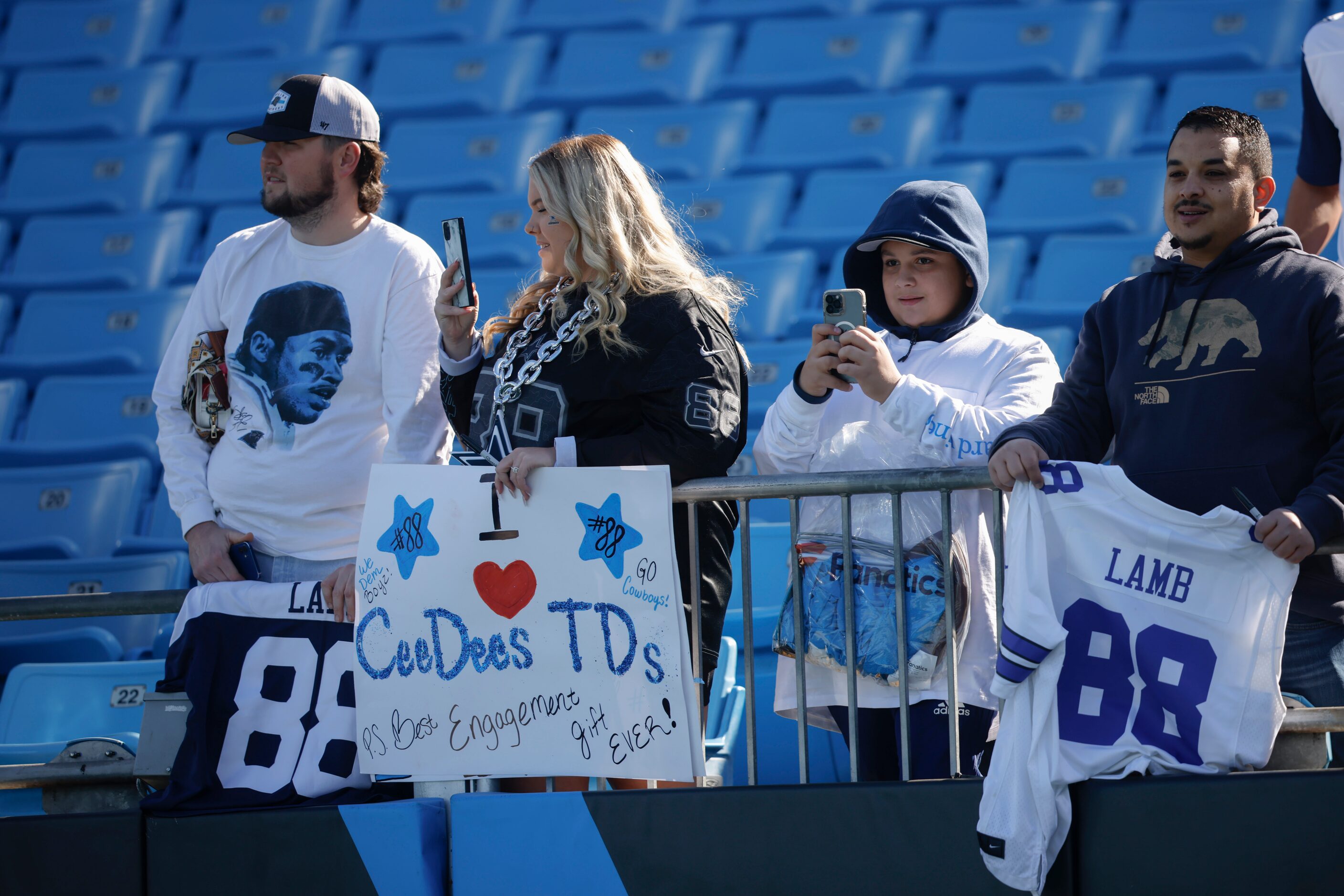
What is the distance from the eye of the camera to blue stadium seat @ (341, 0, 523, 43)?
316 inches

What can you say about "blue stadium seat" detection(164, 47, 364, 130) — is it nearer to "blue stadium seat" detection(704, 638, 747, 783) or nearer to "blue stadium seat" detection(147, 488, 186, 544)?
"blue stadium seat" detection(147, 488, 186, 544)

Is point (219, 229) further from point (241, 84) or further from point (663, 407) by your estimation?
point (663, 407)

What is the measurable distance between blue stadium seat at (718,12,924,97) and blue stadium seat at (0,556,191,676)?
4256 millimetres

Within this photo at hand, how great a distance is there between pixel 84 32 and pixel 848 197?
549cm

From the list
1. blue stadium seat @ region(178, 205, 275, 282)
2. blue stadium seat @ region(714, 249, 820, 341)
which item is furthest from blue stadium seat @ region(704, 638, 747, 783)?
blue stadium seat @ region(178, 205, 275, 282)

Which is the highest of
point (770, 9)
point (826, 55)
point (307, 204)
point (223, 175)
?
point (770, 9)

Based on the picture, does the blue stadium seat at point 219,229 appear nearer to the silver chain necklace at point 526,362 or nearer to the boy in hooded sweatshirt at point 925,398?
the silver chain necklace at point 526,362

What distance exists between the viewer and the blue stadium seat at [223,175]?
7.24 meters

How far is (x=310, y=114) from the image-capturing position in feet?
10.3

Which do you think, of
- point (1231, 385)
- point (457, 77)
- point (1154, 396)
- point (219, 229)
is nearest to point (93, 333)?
point (219, 229)

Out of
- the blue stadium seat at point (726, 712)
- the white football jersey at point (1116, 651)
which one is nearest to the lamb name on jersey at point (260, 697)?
the blue stadium seat at point (726, 712)

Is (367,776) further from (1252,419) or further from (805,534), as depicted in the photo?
(1252,419)

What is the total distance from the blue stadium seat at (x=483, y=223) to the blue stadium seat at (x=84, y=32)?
2.92 meters

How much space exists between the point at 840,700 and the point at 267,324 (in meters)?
Answer: 1.64
